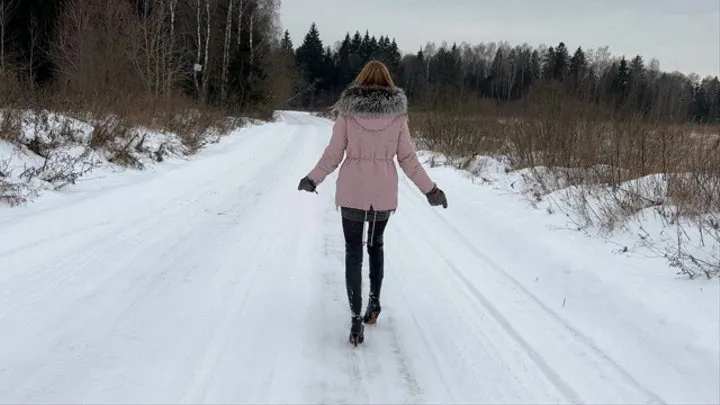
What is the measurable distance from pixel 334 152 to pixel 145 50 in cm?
2299

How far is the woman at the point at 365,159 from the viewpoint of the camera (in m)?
3.86

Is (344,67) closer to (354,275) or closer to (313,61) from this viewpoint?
(313,61)

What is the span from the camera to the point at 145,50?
2422 cm

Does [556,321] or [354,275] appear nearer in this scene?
[354,275]

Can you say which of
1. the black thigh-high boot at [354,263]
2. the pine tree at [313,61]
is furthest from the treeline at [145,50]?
the pine tree at [313,61]

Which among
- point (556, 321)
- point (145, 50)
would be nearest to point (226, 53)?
point (145, 50)

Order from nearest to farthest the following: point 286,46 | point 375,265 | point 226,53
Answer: point 375,265, point 226,53, point 286,46

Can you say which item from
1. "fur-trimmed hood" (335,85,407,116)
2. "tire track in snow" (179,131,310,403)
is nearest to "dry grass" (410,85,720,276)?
"fur-trimmed hood" (335,85,407,116)

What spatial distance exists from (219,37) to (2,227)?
35.7m

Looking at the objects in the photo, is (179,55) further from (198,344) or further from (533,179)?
(198,344)

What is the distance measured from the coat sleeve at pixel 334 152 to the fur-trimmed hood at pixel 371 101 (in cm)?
12

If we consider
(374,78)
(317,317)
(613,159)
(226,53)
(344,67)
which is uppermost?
(344,67)

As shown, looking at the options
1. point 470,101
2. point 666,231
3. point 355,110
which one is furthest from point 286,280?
point 470,101

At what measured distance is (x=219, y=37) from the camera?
39.1m
